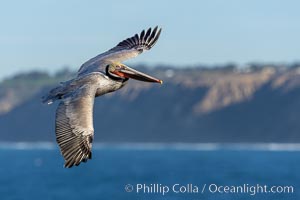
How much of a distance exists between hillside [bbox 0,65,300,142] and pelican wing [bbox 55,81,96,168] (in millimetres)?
129296

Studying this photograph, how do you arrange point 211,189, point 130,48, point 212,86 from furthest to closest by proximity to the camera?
point 212,86, point 211,189, point 130,48

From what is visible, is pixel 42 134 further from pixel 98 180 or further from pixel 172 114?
pixel 98 180

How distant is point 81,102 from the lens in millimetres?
13250

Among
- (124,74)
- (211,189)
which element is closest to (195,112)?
(211,189)

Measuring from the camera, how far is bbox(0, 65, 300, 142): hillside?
480 ft

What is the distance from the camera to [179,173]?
8356 centimetres

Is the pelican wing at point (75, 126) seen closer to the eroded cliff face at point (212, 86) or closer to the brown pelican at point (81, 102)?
the brown pelican at point (81, 102)

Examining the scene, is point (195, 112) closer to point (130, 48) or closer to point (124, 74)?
point (130, 48)

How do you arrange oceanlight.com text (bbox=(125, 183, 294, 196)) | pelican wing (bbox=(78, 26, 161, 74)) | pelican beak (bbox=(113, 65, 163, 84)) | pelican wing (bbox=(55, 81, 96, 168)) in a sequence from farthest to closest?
oceanlight.com text (bbox=(125, 183, 294, 196))
pelican wing (bbox=(78, 26, 161, 74))
pelican beak (bbox=(113, 65, 163, 84))
pelican wing (bbox=(55, 81, 96, 168))

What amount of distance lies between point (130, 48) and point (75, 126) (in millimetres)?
3459

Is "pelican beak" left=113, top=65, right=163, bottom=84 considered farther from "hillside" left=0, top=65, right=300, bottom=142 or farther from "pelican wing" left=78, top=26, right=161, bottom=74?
"hillside" left=0, top=65, right=300, bottom=142

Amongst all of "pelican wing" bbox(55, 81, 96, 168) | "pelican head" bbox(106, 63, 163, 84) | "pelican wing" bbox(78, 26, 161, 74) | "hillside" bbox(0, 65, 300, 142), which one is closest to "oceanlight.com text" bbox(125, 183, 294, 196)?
"pelican wing" bbox(78, 26, 161, 74)

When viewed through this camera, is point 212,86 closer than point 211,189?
No

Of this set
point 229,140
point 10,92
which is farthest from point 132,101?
point 10,92
